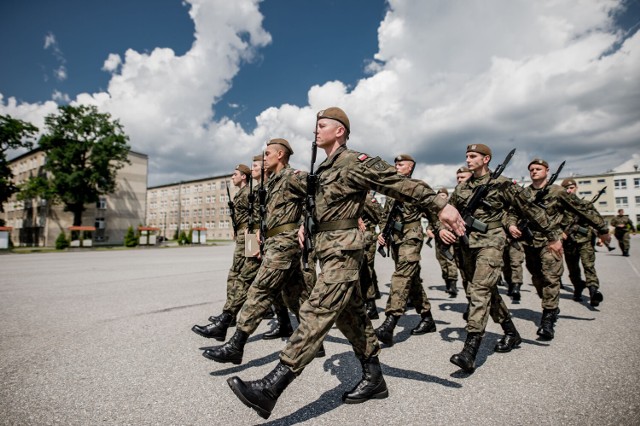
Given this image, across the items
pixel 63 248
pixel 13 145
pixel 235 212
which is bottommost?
pixel 63 248

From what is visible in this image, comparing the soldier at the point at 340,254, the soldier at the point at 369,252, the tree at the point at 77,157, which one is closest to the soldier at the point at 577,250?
the soldier at the point at 369,252

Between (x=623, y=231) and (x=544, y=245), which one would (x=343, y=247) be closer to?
(x=544, y=245)

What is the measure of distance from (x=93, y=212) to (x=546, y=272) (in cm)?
5370

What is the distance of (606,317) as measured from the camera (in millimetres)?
5074

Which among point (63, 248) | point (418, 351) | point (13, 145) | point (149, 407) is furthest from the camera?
point (13, 145)

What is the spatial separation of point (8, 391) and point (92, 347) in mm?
1081

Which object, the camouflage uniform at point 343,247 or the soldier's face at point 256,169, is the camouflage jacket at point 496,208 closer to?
the camouflage uniform at point 343,247

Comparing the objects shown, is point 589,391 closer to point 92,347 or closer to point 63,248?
point 92,347

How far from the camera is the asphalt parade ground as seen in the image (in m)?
2.30

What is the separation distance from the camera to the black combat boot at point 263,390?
205 cm

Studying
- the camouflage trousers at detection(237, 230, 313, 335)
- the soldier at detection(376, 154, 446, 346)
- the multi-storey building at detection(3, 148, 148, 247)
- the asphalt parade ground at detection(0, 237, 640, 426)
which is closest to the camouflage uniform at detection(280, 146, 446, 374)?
the asphalt parade ground at detection(0, 237, 640, 426)

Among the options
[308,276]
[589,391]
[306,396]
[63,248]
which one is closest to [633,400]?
[589,391]

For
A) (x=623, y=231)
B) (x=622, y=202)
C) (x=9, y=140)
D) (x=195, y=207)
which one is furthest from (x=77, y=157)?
(x=622, y=202)

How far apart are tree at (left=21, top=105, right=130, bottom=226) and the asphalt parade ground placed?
39.1m
